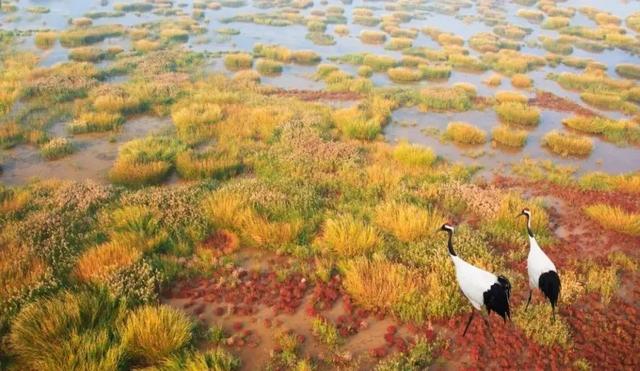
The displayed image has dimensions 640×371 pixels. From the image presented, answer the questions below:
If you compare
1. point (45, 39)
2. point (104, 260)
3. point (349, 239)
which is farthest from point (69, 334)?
point (45, 39)

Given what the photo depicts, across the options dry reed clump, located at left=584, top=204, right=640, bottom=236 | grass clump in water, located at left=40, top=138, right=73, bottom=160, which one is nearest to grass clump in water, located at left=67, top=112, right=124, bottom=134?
grass clump in water, located at left=40, top=138, right=73, bottom=160

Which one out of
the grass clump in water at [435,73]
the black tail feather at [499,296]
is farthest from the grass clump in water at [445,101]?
the black tail feather at [499,296]

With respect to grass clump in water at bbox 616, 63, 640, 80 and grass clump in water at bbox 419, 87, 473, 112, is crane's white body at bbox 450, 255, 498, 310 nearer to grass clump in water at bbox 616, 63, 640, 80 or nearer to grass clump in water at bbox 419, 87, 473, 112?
grass clump in water at bbox 419, 87, 473, 112

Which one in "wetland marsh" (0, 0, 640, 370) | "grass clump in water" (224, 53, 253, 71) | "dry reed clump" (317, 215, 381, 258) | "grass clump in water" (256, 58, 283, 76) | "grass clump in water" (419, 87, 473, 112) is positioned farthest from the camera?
"grass clump in water" (224, 53, 253, 71)

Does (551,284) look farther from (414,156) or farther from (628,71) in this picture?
(628,71)

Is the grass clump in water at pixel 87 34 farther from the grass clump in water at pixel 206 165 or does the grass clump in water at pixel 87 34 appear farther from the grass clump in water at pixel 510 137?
the grass clump in water at pixel 510 137

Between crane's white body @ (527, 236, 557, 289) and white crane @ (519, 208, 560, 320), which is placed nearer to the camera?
white crane @ (519, 208, 560, 320)
